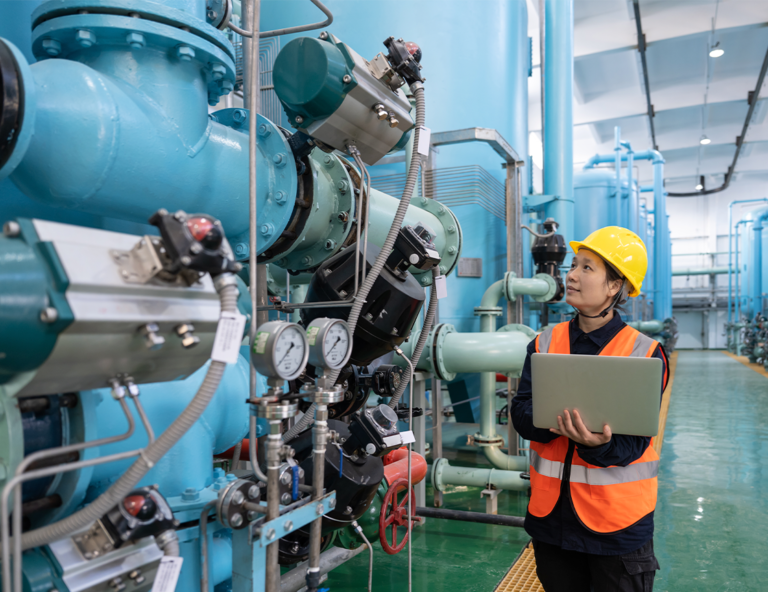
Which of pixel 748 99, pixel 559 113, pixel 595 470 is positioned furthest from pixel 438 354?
pixel 748 99

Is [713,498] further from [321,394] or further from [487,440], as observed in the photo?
[321,394]

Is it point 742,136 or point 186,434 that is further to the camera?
point 742,136

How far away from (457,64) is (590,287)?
8.18ft

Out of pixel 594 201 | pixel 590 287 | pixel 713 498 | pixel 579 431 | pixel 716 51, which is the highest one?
pixel 716 51

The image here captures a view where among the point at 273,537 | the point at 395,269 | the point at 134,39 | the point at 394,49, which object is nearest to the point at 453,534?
the point at 395,269

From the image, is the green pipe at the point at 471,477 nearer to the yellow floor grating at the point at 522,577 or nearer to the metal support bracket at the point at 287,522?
the yellow floor grating at the point at 522,577

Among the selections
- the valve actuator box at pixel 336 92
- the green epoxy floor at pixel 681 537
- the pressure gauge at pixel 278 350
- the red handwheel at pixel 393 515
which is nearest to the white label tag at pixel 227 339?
the pressure gauge at pixel 278 350

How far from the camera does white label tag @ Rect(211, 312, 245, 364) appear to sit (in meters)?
0.79

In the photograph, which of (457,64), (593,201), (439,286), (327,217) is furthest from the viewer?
(593,201)

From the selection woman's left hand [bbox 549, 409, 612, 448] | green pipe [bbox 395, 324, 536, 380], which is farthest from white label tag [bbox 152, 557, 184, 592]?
green pipe [bbox 395, 324, 536, 380]

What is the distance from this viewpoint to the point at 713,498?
3.22m

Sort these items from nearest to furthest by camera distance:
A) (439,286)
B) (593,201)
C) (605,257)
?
1. (605,257)
2. (439,286)
3. (593,201)

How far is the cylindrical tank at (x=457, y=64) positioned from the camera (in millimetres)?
3355

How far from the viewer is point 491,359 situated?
2793 mm
